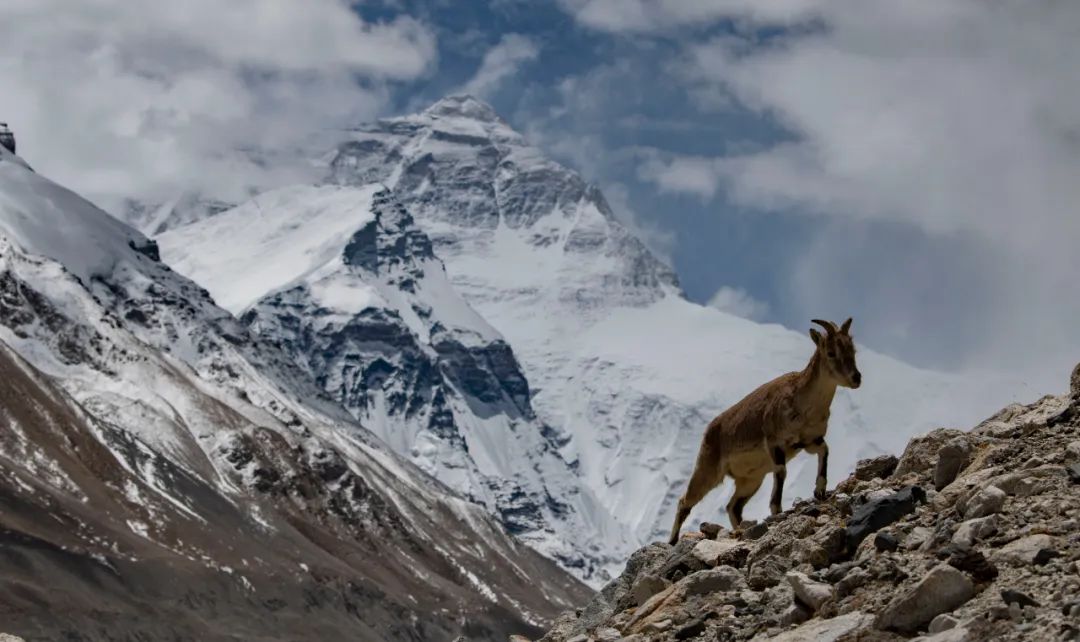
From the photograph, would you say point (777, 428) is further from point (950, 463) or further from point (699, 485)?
point (950, 463)

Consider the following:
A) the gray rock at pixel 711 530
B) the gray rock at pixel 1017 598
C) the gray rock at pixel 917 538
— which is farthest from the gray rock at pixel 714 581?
the gray rock at pixel 1017 598

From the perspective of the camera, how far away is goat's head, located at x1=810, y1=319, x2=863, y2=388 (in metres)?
22.7

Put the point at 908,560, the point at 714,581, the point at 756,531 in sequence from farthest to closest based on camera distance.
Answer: the point at 756,531, the point at 714,581, the point at 908,560

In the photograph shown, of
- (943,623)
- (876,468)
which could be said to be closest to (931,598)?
(943,623)

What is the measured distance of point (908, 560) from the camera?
664 inches

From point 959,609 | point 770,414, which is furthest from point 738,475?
point 959,609

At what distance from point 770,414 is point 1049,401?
3.92m

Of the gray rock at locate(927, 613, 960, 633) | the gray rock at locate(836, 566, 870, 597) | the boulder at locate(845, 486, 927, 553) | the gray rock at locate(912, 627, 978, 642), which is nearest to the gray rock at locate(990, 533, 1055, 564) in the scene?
the gray rock at locate(927, 613, 960, 633)

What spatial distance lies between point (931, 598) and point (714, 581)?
4671 millimetres

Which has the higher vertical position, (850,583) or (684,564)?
(684,564)

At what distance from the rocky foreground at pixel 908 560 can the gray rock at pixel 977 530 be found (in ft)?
0.04

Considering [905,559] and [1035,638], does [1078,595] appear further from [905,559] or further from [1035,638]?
[905,559]

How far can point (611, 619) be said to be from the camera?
2202cm

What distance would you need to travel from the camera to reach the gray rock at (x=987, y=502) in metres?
16.9
